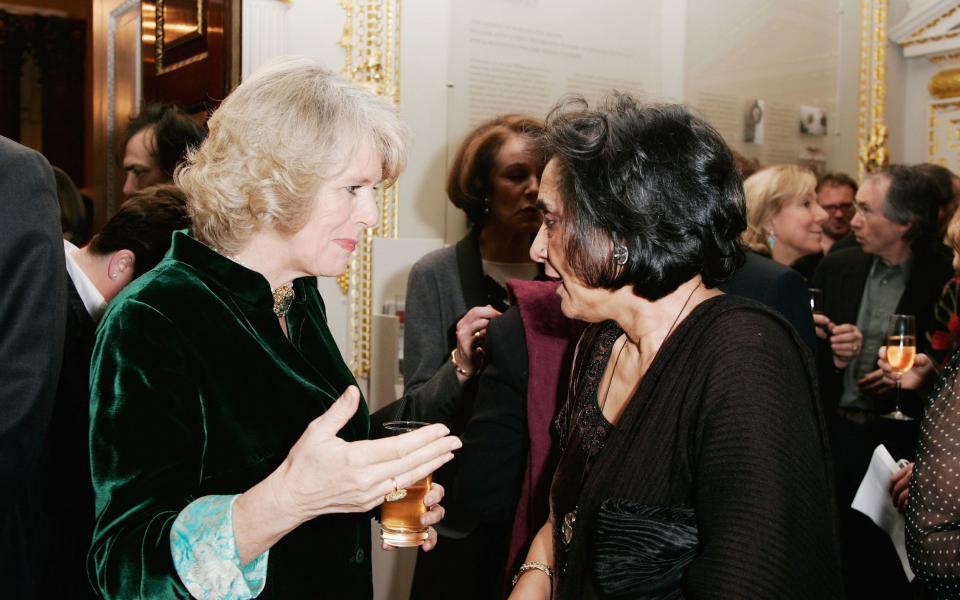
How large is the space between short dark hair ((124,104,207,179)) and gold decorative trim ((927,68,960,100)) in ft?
18.1

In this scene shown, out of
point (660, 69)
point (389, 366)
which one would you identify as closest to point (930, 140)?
point (660, 69)

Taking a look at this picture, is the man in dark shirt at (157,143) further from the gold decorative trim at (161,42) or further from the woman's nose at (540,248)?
the woman's nose at (540,248)

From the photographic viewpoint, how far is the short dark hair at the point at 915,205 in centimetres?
411

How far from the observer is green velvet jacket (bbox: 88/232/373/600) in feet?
4.20

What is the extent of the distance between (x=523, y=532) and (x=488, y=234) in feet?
3.78

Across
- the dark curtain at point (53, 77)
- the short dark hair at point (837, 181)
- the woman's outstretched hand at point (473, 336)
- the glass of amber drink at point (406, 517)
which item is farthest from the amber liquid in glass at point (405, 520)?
the dark curtain at point (53, 77)

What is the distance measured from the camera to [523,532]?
6.47 feet

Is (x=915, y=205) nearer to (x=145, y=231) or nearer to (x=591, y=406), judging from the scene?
(x=591, y=406)

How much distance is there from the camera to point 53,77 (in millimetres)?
8406

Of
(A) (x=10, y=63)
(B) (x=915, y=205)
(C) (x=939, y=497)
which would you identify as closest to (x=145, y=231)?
(C) (x=939, y=497)

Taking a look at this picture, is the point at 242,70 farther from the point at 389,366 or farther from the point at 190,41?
the point at 389,366

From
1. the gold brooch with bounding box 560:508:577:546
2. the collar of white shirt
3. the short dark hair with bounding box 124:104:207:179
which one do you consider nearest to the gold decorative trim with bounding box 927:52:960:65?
the short dark hair with bounding box 124:104:207:179

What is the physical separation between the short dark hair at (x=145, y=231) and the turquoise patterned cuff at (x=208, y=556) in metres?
1.18

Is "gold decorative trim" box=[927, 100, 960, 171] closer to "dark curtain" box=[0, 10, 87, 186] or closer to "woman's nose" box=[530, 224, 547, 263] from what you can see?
"woman's nose" box=[530, 224, 547, 263]
